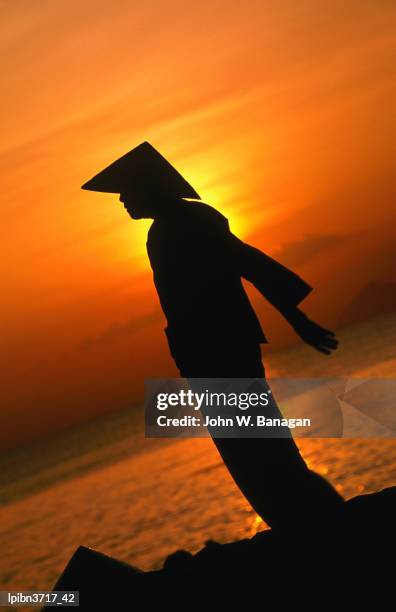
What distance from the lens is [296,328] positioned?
18.8 ft

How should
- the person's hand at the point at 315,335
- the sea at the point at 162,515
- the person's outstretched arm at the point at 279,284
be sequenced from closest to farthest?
the person's hand at the point at 315,335
the person's outstretched arm at the point at 279,284
the sea at the point at 162,515

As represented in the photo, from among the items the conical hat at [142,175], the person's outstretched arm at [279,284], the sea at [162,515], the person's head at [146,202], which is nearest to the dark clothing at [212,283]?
the person's outstretched arm at [279,284]

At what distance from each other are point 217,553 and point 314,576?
62 cm

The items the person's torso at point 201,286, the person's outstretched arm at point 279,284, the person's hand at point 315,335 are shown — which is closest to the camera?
the person's hand at point 315,335

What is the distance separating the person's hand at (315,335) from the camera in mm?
5574

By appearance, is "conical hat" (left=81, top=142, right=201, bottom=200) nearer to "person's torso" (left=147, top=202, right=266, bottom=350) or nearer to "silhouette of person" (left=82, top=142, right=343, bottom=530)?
"silhouette of person" (left=82, top=142, right=343, bottom=530)

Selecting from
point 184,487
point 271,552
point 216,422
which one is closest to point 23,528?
point 184,487

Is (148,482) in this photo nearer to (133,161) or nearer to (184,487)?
(184,487)

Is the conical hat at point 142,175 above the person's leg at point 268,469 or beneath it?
above

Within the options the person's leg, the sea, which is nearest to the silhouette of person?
the person's leg

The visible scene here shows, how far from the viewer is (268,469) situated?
5562 millimetres

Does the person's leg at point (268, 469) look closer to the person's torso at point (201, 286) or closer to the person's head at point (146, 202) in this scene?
the person's torso at point (201, 286)

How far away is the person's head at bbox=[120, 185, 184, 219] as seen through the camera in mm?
5918

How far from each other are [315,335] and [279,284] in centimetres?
49
